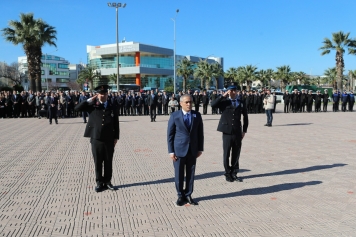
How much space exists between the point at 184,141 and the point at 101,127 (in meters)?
1.63

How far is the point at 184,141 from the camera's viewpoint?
18.0ft

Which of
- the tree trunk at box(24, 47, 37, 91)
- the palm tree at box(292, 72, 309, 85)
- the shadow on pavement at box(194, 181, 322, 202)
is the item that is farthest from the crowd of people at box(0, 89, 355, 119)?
the palm tree at box(292, 72, 309, 85)

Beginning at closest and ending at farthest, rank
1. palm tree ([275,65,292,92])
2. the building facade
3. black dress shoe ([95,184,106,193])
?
black dress shoe ([95,184,106,193]) → the building facade → palm tree ([275,65,292,92])

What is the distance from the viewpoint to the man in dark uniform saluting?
6.25 meters

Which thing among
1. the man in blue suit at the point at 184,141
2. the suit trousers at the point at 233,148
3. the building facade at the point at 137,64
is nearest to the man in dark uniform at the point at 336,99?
the suit trousers at the point at 233,148

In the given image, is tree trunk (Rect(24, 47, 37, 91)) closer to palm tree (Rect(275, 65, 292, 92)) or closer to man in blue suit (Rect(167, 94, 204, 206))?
man in blue suit (Rect(167, 94, 204, 206))

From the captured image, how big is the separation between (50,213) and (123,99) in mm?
20274

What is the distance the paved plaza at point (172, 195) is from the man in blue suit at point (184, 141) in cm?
35

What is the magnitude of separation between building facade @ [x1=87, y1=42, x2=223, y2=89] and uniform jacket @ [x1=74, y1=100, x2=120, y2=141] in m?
61.1

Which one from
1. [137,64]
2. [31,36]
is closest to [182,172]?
[31,36]

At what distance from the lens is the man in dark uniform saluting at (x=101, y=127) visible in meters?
6.25

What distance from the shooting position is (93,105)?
20.6 feet

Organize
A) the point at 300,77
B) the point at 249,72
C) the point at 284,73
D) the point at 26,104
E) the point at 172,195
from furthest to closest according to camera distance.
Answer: the point at 300,77, the point at 284,73, the point at 249,72, the point at 26,104, the point at 172,195

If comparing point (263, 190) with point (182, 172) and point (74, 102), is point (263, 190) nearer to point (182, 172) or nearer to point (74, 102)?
point (182, 172)
